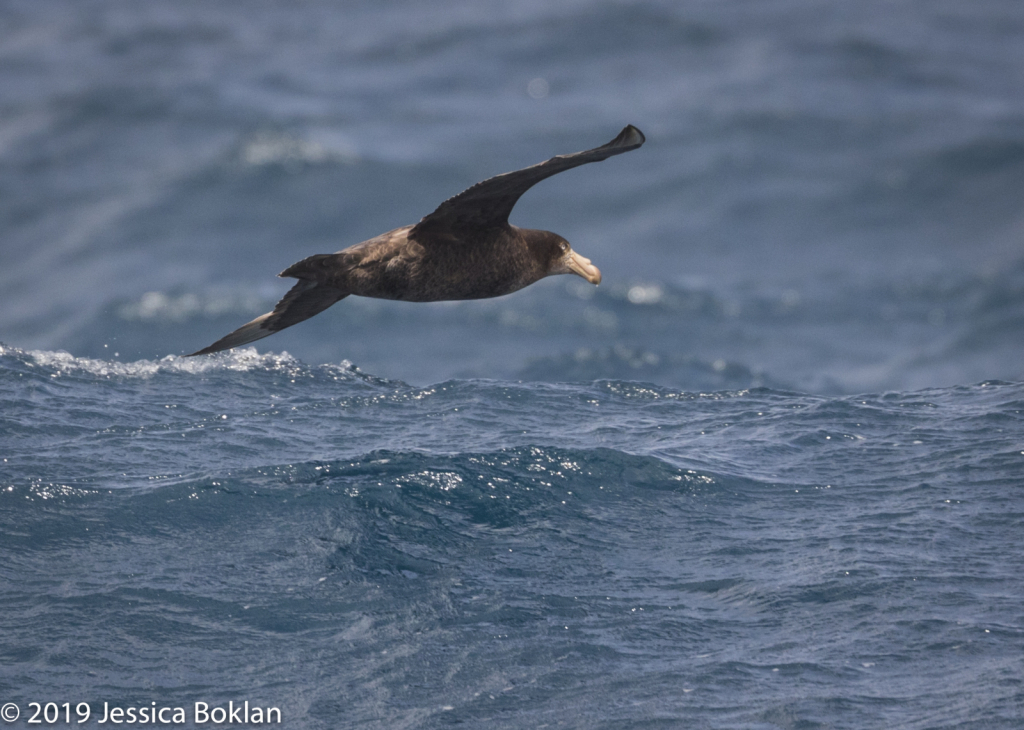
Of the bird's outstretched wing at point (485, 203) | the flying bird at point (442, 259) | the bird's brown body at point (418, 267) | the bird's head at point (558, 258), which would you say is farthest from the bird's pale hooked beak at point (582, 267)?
the bird's outstretched wing at point (485, 203)

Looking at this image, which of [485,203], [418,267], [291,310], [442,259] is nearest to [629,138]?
[485,203]

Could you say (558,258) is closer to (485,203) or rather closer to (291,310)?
(485,203)

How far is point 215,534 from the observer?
10328 millimetres

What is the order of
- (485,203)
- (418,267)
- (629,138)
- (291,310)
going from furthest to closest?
(291,310) → (418,267) → (485,203) → (629,138)

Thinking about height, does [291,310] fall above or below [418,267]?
below

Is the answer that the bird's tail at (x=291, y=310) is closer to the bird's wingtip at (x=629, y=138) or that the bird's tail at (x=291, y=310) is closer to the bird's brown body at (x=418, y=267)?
the bird's brown body at (x=418, y=267)

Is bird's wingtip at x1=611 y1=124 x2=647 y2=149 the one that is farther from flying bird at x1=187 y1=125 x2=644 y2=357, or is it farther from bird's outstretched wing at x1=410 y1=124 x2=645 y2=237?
flying bird at x1=187 y1=125 x2=644 y2=357

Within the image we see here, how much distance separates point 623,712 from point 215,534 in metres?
4.08

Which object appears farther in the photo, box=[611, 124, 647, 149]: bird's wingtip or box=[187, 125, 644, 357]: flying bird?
box=[187, 125, 644, 357]: flying bird

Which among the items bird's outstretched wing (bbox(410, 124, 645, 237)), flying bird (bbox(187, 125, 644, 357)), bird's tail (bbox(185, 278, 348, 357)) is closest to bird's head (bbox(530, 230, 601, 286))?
flying bird (bbox(187, 125, 644, 357))

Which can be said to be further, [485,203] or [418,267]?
[418,267]

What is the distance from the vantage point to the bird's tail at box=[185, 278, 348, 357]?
10336 millimetres

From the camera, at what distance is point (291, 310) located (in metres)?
10.6

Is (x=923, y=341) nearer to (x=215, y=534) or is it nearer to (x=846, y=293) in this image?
(x=846, y=293)
